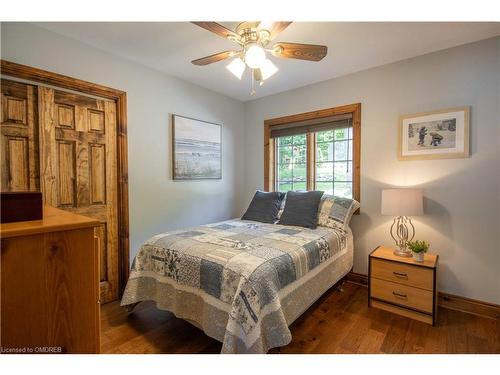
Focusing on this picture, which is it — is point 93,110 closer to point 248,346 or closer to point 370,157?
point 248,346

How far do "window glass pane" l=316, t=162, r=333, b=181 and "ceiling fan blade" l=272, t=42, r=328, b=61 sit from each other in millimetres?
1623

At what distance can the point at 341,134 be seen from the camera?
2.99 meters

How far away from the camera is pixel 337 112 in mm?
2920

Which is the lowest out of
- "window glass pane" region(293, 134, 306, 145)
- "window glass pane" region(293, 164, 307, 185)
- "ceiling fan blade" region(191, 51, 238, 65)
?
"window glass pane" region(293, 164, 307, 185)

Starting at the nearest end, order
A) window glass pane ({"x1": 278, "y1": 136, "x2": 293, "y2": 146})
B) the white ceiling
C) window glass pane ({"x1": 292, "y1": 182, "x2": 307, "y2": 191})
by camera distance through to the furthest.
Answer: the white ceiling
window glass pane ({"x1": 292, "y1": 182, "x2": 307, "y2": 191})
window glass pane ({"x1": 278, "y1": 136, "x2": 293, "y2": 146})

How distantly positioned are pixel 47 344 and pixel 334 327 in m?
1.88

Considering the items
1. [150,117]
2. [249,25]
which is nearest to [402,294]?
[249,25]

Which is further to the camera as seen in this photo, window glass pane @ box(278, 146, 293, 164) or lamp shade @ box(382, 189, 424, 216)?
window glass pane @ box(278, 146, 293, 164)

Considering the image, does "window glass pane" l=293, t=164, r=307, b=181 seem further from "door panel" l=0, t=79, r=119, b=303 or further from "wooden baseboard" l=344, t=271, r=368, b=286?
"door panel" l=0, t=79, r=119, b=303

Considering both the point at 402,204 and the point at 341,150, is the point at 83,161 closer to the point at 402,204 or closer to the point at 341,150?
the point at 341,150

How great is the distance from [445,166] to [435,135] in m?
0.31

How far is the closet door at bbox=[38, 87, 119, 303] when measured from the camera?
2.00 m

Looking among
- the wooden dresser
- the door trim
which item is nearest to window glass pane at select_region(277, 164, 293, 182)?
the door trim

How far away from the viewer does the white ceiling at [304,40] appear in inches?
75.4
